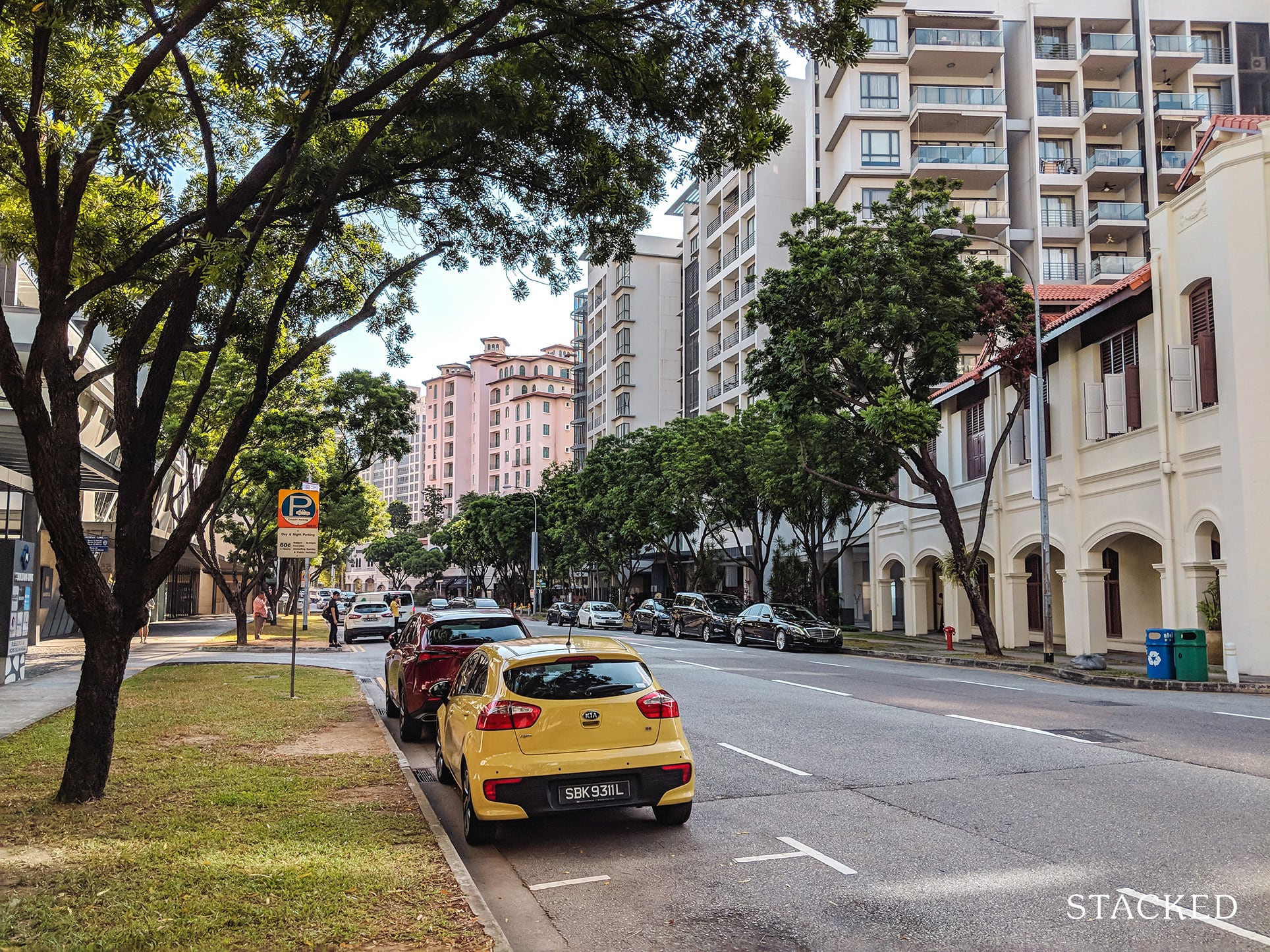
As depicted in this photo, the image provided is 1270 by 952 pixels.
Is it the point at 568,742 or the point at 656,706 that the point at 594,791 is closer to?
the point at 568,742

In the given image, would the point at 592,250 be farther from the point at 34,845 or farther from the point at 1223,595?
the point at 1223,595

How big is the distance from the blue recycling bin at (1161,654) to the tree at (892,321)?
681cm

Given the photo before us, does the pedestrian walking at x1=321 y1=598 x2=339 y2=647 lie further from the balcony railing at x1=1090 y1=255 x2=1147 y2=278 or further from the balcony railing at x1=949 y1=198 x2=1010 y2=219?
the balcony railing at x1=1090 y1=255 x2=1147 y2=278

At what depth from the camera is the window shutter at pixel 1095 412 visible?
25703 millimetres

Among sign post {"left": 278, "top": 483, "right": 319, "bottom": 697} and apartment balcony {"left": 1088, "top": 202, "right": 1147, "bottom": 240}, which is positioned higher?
apartment balcony {"left": 1088, "top": 202, "right": 1147, "bottom": 240}

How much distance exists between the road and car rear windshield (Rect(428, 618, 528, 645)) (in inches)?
55.5

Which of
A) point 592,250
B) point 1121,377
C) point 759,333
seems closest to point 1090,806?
point 592,250

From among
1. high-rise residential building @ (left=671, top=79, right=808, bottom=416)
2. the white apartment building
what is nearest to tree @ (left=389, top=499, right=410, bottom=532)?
high-rise residential building @ (left=671, top=79, right=808, bottom=416)

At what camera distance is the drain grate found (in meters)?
11.6

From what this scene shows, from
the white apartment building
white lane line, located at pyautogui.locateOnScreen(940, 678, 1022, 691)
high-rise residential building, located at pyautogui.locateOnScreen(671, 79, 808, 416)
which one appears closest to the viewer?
white lane line, located at pyautogui.locateOnScreen(940, 678, 1022, 691)

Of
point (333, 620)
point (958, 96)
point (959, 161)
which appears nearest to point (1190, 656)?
point (333, 620)

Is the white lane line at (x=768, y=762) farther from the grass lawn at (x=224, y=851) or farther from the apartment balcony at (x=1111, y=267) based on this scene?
the apartment balcony at (x=1111, y=267)

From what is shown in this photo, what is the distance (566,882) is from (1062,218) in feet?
169

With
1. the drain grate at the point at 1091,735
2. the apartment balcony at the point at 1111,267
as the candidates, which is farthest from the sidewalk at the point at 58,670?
the apartment balcony at the point at 1111,267
